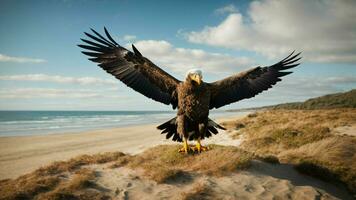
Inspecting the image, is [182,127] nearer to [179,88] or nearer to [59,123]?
[179,88]

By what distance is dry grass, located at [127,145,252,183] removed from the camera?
5.77 meters

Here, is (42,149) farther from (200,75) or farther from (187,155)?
(200,75)

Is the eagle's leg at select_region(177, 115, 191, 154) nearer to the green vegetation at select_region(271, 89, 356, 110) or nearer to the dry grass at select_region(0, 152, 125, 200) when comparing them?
the dry grass at select_region(0, 152, 125, 200)

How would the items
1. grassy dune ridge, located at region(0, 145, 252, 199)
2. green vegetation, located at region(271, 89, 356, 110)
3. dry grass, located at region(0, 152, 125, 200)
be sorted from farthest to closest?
1. green vegetation, located at region(271, 89, 356, 110)
2. grassy dune ridge, located at region(0, 145, 252, 199)
3. dry grass, located at region(0, 152, 125, 200)

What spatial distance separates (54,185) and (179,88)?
3.30 metres

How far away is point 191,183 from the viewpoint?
217 inches

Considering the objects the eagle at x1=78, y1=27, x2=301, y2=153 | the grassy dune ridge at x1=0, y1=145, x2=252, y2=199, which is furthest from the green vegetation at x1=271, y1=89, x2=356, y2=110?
the grassy dune ridge at x1=0, y1=145, x2=252, y2=199

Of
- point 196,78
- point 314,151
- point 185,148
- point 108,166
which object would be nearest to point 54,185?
point 108,166

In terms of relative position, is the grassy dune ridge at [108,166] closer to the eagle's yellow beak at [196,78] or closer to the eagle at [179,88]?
the eagle at [179,88]

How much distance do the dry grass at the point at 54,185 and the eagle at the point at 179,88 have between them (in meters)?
2.17

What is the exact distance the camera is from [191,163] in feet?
21.1

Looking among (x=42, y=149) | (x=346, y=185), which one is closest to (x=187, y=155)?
(x=346, y=185)

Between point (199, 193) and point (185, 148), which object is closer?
point (199, 193)

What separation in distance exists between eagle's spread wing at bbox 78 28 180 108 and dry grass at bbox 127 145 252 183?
1.37m
